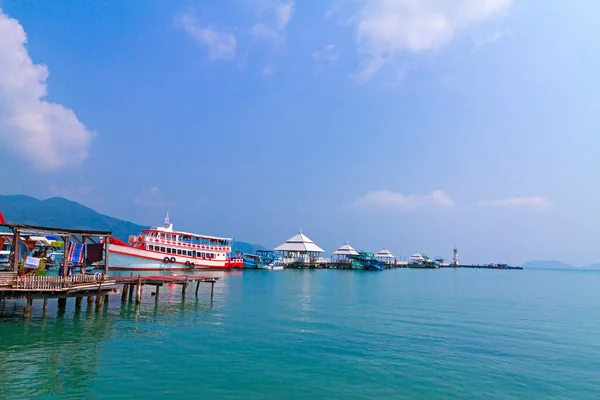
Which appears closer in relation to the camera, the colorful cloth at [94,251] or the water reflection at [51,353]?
the water reflection at [51,353]

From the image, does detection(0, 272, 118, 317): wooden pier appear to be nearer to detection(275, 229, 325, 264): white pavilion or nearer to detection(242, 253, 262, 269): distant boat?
detection(242, 253, 262, 269): distant boat

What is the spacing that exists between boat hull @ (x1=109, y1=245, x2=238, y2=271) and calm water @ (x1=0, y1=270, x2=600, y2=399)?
123 feet

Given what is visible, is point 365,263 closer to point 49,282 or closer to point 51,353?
point 49,282

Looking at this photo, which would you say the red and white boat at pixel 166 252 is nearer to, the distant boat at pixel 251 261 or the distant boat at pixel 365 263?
the distant boat at pixel 251 261

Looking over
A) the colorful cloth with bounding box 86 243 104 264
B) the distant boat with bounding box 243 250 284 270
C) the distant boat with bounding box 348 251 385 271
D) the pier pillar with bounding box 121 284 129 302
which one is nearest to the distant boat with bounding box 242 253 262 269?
the distant boat with bounding box 243 250 284 270

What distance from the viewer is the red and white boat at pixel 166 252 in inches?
2618

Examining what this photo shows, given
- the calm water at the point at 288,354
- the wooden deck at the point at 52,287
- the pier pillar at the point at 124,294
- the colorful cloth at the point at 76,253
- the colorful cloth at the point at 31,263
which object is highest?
the colorful cloth at the point at 76,253

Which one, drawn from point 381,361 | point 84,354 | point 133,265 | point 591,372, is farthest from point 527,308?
point 133,265

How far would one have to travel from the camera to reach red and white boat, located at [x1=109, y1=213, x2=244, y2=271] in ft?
218

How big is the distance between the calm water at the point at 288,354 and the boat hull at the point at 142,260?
37.4m


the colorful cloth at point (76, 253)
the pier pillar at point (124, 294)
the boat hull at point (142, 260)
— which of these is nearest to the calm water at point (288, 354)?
the pier pillar at point (124, 294)

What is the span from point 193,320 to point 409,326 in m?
14.4

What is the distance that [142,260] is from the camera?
224 ft

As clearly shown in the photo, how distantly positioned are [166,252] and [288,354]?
193ft
